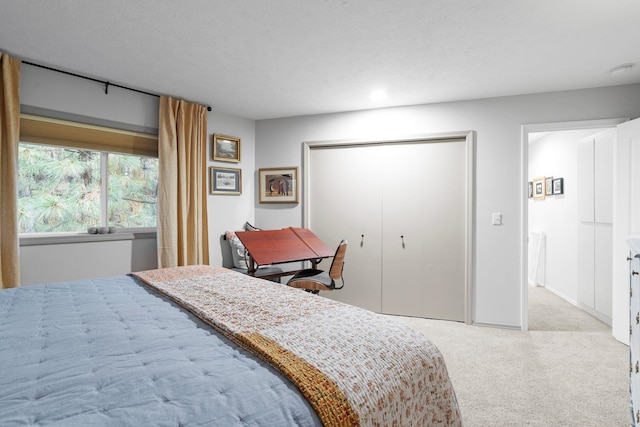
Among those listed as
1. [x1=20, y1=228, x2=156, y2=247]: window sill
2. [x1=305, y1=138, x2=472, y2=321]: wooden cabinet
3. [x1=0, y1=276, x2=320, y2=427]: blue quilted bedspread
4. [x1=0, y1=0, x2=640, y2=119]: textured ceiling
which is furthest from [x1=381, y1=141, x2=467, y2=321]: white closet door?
[x1=0, y1=276, x2=320, y2=427]: blue quilted bedspread

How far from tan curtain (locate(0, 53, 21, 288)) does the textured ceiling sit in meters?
0.24

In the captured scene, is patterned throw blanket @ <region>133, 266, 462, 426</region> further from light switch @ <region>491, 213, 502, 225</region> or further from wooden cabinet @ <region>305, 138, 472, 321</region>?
light switch @ <region>491, 213, 502, 225</region>

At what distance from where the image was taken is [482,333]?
136 inches

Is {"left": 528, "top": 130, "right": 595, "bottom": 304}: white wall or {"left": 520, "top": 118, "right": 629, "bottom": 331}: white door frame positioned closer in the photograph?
{"left": 520, "top": 118, "right": 629, "bottom": 331}: white door frame

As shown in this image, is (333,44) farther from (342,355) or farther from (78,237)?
(78,237)

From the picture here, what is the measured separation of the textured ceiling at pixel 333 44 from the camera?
6.82 feet

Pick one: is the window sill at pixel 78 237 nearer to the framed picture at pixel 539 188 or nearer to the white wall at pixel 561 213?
the white wall at pixel 561 213

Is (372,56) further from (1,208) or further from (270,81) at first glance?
(1,208)

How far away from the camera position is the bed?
0.81 metres

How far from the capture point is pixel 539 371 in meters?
2.57

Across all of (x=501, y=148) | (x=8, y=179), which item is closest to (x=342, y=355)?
(x=8, y=179)

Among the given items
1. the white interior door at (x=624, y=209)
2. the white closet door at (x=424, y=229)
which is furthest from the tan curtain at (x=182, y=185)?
the white interior door at (x=624, y=209)

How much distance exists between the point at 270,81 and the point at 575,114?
2.99 m

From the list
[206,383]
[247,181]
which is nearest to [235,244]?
[247,181]
